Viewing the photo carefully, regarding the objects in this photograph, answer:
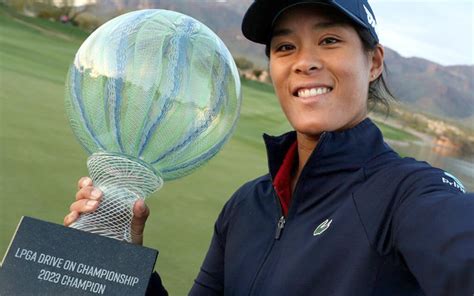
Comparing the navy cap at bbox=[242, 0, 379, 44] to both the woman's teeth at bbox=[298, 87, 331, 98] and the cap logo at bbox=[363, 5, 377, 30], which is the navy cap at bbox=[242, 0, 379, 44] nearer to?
the cap logo at bbox=[363, 5, 377, 30]

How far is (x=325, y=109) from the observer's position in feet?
4.11

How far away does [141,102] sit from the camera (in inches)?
49.6

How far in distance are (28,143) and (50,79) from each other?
3582 millimetres

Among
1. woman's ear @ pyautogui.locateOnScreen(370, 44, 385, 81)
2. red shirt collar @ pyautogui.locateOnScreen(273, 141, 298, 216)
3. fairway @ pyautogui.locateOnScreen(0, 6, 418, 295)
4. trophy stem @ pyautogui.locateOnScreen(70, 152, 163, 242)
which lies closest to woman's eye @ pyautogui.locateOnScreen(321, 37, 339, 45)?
woman's ear @ pyautogui.locateOnScreen(370, 44, 385, 81)

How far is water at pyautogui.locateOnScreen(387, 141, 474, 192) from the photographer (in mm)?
12208

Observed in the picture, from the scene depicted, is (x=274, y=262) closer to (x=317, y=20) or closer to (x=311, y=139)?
(x=311, y=139)

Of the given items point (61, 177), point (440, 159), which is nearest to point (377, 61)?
point (61, 177)

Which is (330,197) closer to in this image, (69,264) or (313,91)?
(313,91)

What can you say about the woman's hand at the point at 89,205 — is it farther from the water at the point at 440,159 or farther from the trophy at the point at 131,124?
the water at the point at 440,159

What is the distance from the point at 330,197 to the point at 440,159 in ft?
47.8

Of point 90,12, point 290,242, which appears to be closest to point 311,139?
point 290,242

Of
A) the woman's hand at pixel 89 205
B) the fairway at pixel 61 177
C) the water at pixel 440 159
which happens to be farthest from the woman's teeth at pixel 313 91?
the water at pixel 440 159

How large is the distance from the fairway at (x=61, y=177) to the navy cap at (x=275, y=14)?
186 cm

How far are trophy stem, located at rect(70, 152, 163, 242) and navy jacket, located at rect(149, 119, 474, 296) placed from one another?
23 centimetres
